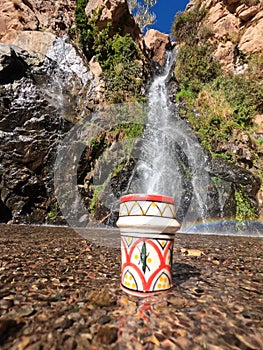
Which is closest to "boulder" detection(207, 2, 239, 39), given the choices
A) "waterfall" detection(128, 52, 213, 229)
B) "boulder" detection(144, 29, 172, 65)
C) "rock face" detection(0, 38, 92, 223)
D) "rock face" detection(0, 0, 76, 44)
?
"boulder" detection(144, 29, 172, 65)

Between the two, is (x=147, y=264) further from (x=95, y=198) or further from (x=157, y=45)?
(x=157, y=45)

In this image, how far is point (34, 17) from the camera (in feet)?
39.7

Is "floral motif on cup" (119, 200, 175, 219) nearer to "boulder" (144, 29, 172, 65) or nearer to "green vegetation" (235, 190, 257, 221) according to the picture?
"green vegetation" (235, 190, 257, 221)

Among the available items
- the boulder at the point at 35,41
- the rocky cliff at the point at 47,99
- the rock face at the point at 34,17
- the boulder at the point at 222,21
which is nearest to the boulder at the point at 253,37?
the boulder at the point at 222,21

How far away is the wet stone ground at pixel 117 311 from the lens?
873mm

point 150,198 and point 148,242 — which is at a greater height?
point 150,198

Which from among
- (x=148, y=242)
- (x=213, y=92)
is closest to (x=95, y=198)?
(x=148, y=242)

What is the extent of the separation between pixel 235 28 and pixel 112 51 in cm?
782

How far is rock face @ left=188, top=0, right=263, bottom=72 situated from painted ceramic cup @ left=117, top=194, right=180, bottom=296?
567 inches

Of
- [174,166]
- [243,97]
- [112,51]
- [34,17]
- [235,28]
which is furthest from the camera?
[235,28]

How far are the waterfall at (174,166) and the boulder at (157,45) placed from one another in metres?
7.06

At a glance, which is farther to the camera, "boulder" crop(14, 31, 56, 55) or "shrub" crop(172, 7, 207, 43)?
"shrub" crop(172, 7, 207, 43)

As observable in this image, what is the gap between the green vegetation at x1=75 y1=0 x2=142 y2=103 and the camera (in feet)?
38.0

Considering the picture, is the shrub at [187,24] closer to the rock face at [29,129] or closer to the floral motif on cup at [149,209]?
the rock face at [29,129]
